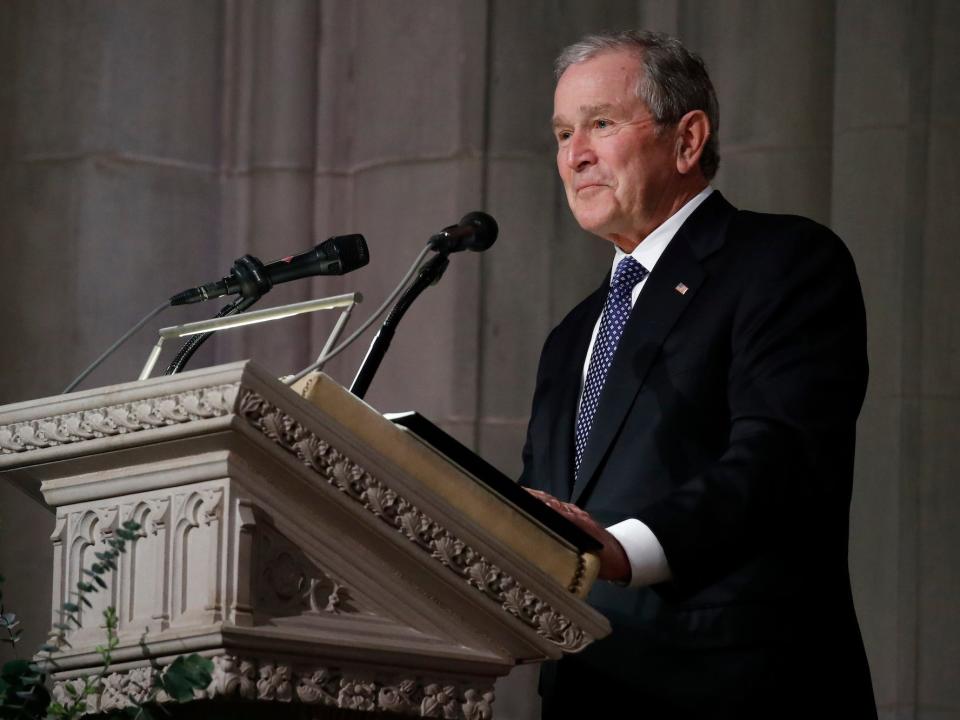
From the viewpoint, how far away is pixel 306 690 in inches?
91.4

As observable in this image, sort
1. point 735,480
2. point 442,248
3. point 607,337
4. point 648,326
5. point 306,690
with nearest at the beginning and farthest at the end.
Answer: point 306,690, point 735,480, point 442,248, point 648,326, point 607,337

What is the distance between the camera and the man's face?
350 centimetres

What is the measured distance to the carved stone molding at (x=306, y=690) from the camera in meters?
2.23

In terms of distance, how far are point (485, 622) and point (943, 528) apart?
2903 millimetres

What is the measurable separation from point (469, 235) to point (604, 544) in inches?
27.4

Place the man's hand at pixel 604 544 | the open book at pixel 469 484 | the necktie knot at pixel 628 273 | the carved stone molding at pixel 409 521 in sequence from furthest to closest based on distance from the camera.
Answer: the necktie knot at pixel 628 273 < the man's hand at pixel 604 544 < the open book at pixel 469 484 < the carved stone molding at pixel 409 521

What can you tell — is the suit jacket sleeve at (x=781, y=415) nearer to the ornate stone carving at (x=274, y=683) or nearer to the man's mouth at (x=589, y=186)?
the man's mouth at (x=589, y=186)

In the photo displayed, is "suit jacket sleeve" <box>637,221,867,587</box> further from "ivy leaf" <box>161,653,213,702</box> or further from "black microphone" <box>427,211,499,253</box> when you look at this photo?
"ivy leaf" <box>161,653,213,702</box>

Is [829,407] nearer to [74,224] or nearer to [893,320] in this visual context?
[893,320]

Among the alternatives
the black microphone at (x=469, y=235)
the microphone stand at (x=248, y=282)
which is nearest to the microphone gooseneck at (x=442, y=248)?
the black microphone at (x=469, y=235)

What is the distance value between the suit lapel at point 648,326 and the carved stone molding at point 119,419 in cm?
103

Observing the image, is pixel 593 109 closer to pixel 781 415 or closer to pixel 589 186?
pixel 589 186

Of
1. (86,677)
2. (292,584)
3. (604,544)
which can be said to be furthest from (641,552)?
(86,677)

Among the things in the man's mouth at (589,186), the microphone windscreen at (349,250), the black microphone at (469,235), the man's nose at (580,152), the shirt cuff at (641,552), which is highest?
the man's nose at (580,152)
